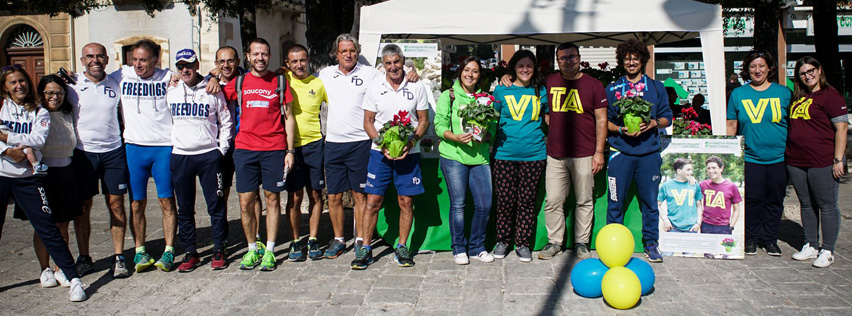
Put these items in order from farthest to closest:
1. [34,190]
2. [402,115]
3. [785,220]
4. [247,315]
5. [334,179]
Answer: [785,220]
[334,179]
[402,115]
[34,190]
[247,315]

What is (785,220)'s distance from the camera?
7.37m

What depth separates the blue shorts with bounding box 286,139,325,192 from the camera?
18.8ft

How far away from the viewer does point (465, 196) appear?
5637 millimetres

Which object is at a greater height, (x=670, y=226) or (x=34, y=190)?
(x=34, y=190)

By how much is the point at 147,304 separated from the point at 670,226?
4.29m

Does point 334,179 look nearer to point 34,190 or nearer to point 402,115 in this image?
point 402,115

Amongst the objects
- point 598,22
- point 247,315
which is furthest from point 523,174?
point 247,315

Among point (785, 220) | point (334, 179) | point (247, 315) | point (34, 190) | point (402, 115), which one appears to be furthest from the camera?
point (785, 220)

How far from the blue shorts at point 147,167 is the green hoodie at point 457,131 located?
2282 mm

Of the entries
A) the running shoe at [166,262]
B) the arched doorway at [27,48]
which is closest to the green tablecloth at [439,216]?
the running shoe at [166,262]

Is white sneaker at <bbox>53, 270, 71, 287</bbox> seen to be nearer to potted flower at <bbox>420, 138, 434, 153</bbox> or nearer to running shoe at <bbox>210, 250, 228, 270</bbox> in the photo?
running shoe at <bbox>210, 250, 228, 270</bbox>

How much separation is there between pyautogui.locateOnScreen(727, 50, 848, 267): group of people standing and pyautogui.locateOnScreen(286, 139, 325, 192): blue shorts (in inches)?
143

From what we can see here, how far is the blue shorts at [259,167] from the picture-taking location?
5.48 metres

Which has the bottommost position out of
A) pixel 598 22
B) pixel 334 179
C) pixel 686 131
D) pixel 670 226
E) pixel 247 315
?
pixel 247 315
